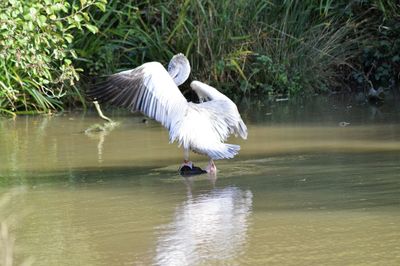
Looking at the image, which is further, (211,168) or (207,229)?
(211,168)

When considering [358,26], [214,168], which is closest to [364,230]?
[214,168]

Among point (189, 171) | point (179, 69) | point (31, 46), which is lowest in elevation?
point (189, 171)

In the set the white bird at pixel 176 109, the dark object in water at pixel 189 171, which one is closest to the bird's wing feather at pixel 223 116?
the white bird at pixel 176 109

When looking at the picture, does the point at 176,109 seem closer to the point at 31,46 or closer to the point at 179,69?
the point at 179,69

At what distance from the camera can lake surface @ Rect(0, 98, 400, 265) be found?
208 inches

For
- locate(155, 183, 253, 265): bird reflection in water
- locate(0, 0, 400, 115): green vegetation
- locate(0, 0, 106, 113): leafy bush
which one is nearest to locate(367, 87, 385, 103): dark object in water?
locate(0, 0, 400, 115): green vegetation

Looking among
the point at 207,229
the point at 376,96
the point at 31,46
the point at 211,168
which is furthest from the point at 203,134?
the point at 376,96

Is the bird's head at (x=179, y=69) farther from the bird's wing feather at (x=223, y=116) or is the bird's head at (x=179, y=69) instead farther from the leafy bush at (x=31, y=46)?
the leafy bush at (x=31, y=46)

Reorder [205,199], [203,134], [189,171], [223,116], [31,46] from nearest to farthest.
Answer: [205,199] < [189,171] < [203,134] < [223,116] < [31,46]

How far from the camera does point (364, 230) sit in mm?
5570

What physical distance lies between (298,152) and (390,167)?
119 centimetres

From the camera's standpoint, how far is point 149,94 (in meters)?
8.09

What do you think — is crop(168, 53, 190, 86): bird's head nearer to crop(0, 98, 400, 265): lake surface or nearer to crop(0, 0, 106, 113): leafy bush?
crop(0, 98, 400, 265): lake surface

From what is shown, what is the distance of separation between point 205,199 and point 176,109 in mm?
1399
